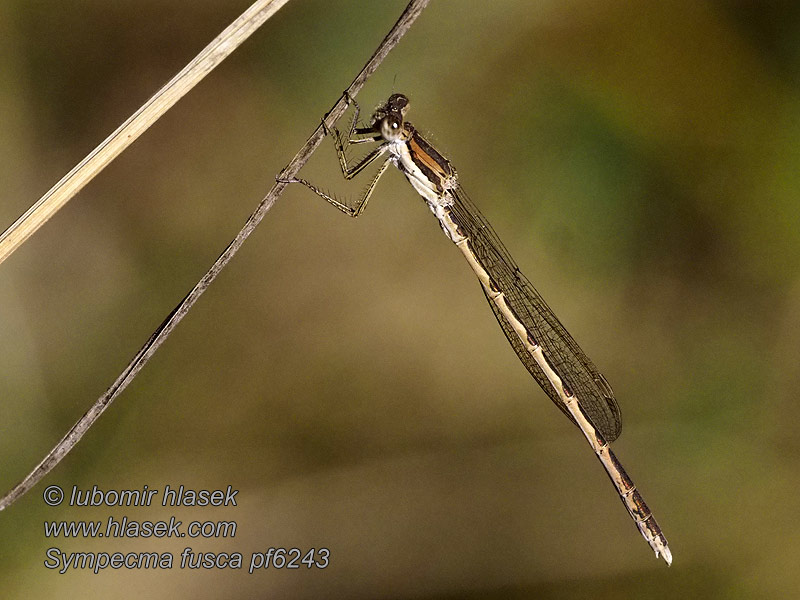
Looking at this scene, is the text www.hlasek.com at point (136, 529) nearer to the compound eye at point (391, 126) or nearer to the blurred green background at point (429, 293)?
the blurred green background at point (429, 293)

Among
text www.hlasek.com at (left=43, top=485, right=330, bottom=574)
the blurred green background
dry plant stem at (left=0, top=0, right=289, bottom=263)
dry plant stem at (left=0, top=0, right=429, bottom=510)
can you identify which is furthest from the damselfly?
text www.hlasek.com at (left=43, top=485, right=330, bottom=574)

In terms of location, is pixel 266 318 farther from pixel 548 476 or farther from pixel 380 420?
pixel 548 476

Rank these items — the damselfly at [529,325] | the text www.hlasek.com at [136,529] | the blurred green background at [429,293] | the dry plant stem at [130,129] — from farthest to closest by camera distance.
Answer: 1. the damselfly at [529,325]
2. the blurred green background at [429,293]
3. the text www.hlasek.com at [136,529]
4. the dry plant stem at [130,129]

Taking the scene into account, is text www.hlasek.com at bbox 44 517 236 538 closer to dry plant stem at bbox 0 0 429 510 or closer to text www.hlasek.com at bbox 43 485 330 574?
text www.hlasek.com at bbox 43 485 330 574

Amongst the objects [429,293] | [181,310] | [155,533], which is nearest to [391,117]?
[429,293]

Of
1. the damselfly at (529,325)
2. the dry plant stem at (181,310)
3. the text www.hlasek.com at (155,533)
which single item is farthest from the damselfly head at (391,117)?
the text www.hlasek.com at (155,533)
